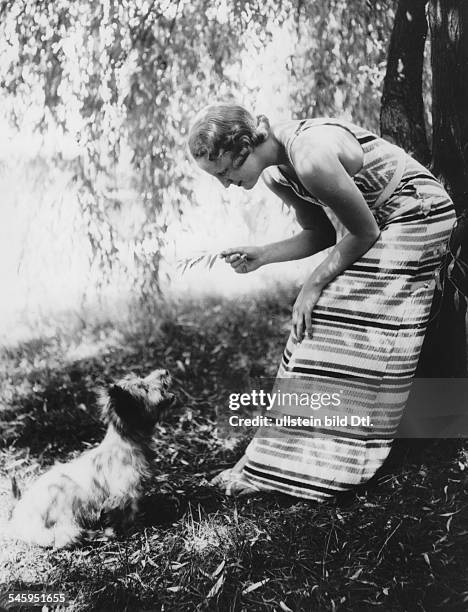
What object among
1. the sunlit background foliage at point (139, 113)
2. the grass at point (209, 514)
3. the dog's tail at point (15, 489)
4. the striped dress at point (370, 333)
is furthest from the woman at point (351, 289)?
the dog's tail at point (15, 489)

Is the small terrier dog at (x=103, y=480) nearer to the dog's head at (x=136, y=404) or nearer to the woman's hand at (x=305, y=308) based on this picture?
the dog's head at (x=136, y=404)

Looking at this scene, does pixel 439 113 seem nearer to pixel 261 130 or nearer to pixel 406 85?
pixel 406 85

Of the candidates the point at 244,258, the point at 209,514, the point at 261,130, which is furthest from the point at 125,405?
the point at 261,130

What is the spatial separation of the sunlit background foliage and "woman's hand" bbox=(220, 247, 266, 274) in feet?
0.30

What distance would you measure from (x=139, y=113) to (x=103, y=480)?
55.5 inches

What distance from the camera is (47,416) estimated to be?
7.84 feet

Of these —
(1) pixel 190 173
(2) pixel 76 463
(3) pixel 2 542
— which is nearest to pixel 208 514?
(2) pixel 76 463

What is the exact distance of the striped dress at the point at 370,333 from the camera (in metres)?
1.95

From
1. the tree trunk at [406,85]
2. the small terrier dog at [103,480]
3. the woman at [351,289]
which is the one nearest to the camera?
the woman at [351,289]

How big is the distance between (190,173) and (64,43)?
695 mm

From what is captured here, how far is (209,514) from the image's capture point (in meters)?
2.08

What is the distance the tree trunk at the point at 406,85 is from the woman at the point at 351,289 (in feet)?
1.03

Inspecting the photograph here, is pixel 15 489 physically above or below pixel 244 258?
below

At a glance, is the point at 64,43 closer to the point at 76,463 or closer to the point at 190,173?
the point at 190,173
